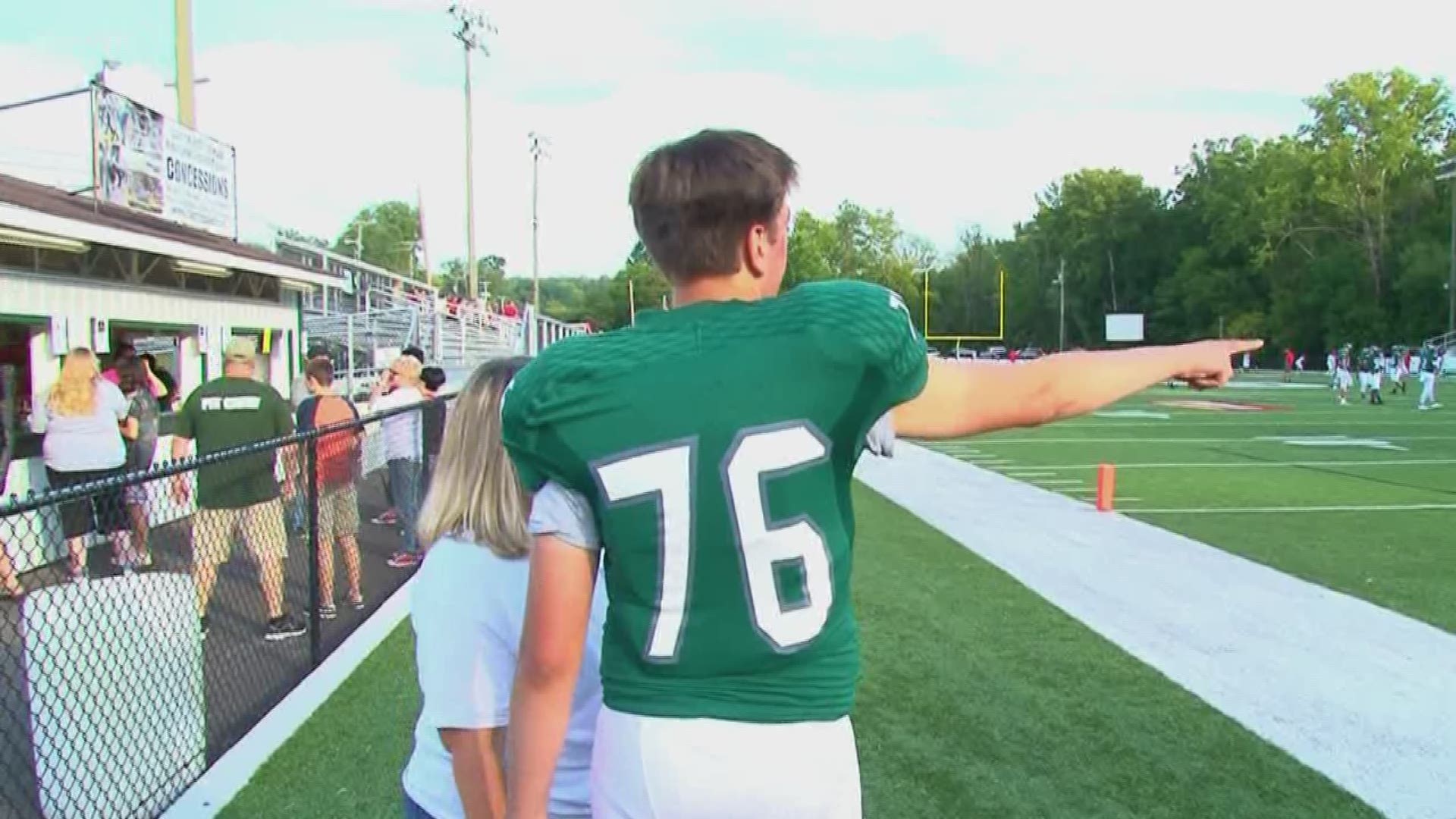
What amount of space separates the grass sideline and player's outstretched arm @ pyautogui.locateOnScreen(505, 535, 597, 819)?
2742mm

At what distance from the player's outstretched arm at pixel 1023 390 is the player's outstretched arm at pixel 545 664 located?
0.54 meters

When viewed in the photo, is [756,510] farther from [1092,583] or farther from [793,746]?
[1092,583]

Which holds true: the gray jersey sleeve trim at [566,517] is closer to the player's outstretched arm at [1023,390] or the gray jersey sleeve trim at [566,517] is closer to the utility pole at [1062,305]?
the player's outstretched arm at [1023,390]

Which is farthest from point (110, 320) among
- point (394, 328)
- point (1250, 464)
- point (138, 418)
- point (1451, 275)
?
point (1451, 275)

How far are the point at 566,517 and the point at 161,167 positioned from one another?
12.9 m

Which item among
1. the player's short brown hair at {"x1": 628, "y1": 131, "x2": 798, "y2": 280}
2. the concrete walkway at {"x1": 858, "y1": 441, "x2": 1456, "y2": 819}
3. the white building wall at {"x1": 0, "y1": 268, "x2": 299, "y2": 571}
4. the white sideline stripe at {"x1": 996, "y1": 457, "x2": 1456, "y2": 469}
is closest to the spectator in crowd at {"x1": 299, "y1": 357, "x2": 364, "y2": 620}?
the white building wall at {"x1": 0, "y1": 268, "x2": 299, "y2": 571}

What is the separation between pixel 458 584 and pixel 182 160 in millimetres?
13105

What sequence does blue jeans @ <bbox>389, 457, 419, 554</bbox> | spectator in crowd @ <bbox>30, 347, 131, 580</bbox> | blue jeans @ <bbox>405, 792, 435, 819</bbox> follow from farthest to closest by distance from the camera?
blue jeans @ <bbox>389, 457, 419, 554</bbox>, spectator in crowd @ <bbox>30, 347, 131, 580</bbox>, blue jeans @ <bbox>405, 792, 435, 819</bbox>

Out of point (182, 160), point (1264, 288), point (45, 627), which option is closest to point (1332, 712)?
point (45, 627)

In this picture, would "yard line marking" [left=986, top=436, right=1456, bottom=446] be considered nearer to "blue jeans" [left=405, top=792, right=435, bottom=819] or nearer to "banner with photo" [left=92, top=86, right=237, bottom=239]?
"banner with photo" [left=92, top=86, right=237, bottom=239]

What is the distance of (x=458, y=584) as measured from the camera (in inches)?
81.9

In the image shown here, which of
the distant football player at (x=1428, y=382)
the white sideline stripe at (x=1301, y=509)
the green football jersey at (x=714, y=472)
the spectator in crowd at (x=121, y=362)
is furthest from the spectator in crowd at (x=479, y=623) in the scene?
the distant football player at (x=1428, y=382)

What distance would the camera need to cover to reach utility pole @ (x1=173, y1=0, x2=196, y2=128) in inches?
610

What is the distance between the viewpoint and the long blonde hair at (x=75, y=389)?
788cm
